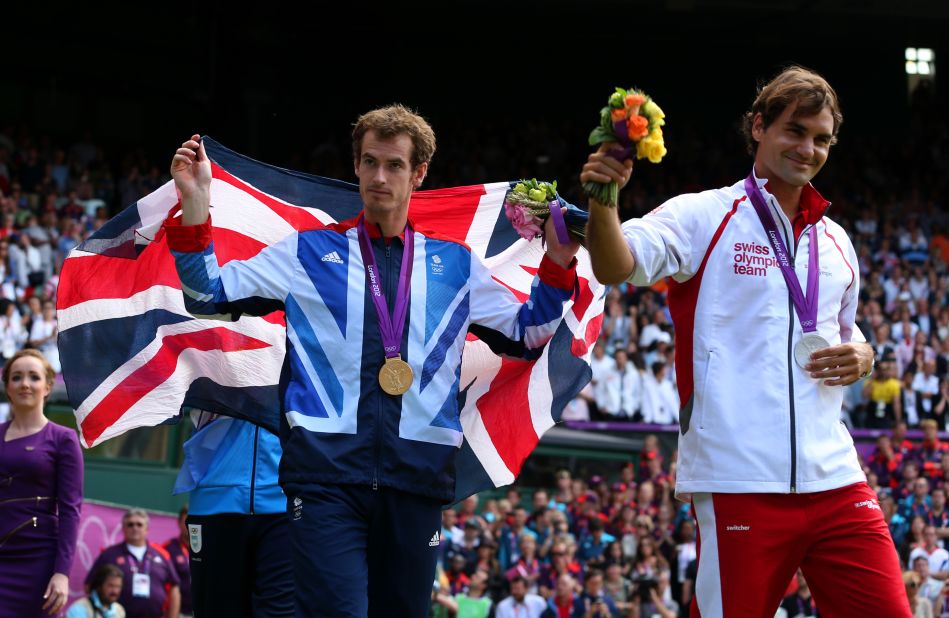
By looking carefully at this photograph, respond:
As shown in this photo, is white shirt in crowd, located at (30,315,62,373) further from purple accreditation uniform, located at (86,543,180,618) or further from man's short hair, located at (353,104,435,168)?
man's short hair, located at (353,104,435,168)

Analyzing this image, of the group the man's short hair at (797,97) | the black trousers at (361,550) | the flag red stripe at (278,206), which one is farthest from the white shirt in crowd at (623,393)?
the black trousers at (361,550)

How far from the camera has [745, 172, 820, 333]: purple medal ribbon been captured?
4.39m

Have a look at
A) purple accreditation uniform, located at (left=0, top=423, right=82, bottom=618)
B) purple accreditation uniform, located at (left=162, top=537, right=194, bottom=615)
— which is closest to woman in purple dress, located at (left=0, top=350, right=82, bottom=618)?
purple accreditation uniform, located at (left=0, top=423, right=82, bottom=618)

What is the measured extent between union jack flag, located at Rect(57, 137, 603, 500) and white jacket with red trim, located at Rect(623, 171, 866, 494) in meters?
1.39

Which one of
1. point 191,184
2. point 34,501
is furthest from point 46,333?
point 191,184

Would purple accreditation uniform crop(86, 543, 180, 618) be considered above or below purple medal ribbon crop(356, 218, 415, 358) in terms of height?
below

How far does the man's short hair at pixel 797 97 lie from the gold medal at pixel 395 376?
1.47 m

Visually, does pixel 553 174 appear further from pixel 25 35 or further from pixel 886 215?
pixel 25 35

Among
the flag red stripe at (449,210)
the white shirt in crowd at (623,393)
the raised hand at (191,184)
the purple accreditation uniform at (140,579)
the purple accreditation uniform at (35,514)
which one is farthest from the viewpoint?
the white shirt in crowd at (623,393)

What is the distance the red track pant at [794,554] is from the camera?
13.9 ft

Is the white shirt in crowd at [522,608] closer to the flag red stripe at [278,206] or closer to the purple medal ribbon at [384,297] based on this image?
the flag red stripe at [278,206]

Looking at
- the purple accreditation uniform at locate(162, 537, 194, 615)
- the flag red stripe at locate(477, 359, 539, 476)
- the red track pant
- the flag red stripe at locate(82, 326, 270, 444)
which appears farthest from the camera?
the purple accreditation uniform at locate(162, 537, 194, 615)

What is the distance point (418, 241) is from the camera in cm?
494

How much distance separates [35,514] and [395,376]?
293cm
